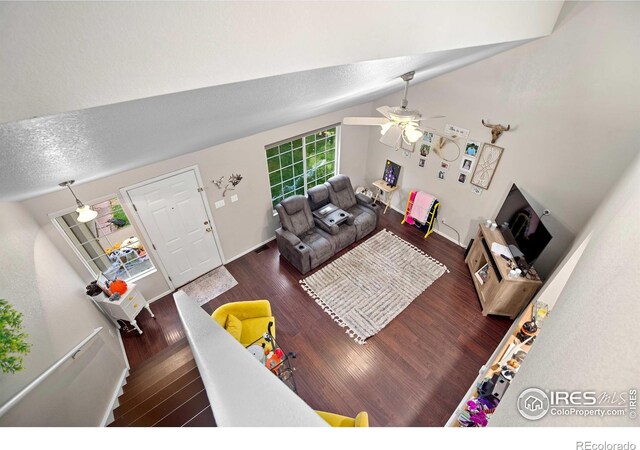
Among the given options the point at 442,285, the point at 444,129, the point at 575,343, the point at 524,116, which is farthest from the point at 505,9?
the point at 442,285

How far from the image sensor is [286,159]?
16.5ft

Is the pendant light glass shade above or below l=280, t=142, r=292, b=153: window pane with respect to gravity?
above

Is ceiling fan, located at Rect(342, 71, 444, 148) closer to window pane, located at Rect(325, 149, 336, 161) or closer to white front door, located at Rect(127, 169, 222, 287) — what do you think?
white front door, located at Rect(127, 169, 222, 287)

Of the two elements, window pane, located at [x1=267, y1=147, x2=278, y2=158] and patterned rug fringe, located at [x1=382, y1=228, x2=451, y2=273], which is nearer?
window pane, located at [x1=267, y1=147, x2=278, y2=158]

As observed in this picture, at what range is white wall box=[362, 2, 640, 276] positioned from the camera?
9.48 ft

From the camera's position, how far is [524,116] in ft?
12.1

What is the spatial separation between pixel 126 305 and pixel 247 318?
5.14ft

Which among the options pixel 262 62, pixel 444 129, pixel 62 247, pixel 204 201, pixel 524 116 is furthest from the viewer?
pixel 444 129

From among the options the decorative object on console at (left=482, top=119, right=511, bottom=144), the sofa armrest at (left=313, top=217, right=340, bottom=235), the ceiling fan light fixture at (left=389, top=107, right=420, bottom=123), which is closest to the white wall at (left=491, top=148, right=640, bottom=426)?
the ceiling fan light fixture at (left=389, top=107, right=420, bottom=123)

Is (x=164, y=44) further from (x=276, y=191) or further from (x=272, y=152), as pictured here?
(x=276, y=191)

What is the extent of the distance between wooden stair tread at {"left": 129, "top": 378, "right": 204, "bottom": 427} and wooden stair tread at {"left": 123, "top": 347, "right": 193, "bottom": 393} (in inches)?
17.6

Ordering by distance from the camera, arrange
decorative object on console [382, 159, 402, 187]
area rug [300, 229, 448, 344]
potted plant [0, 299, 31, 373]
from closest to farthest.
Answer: potted plant [0, 299, 31, 373] → area rug [300, 229, 448, 344] → decorative object on console [382, 159, 402, 187]

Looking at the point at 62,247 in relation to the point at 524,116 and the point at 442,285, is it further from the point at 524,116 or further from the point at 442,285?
the point at 524,116

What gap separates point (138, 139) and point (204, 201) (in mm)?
3069
